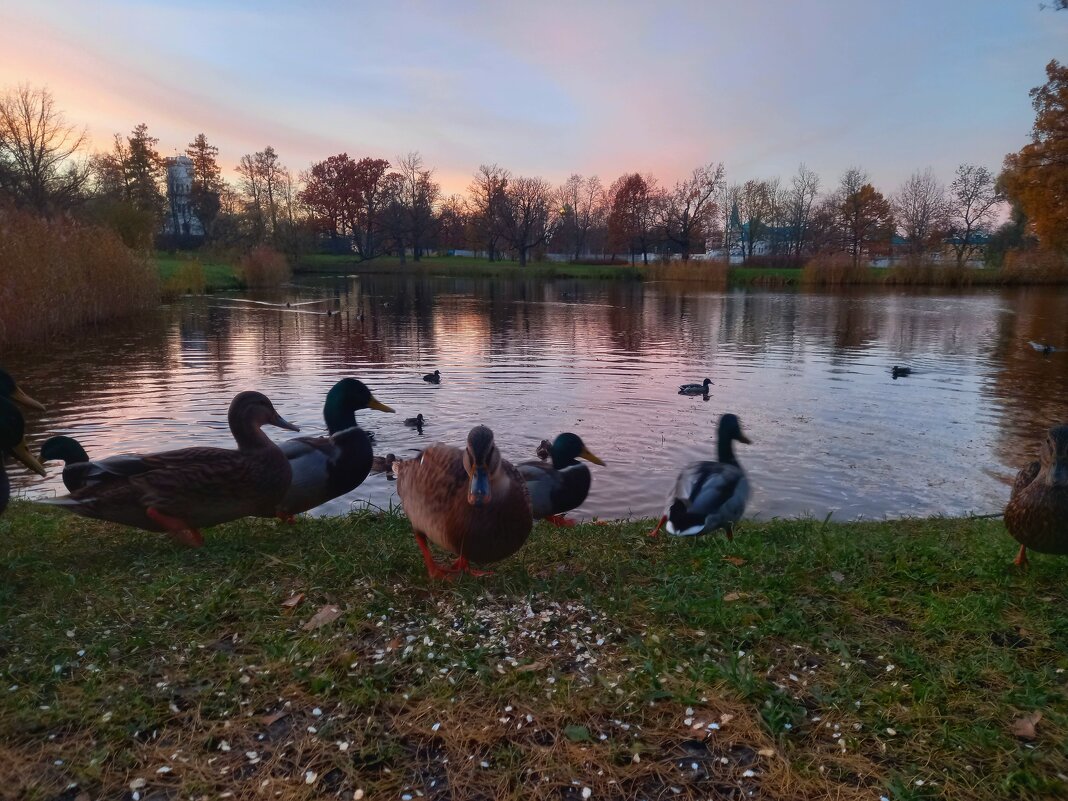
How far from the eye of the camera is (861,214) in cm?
7719

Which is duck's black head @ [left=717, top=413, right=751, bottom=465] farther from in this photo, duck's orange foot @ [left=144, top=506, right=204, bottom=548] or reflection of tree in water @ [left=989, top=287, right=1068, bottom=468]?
reflection of tree in water @ [left=989, top=287, right=1068, bottom=468]

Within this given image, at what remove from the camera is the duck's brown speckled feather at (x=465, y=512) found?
367 cm

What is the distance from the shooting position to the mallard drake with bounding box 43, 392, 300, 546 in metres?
4.30

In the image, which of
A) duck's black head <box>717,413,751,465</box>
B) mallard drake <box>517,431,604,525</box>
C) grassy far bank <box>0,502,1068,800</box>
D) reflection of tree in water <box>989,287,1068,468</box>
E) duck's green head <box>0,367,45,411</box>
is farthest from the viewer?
reflection of tree in water <box>989,287,1068,468</box>

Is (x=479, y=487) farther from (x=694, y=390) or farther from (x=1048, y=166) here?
(x=1048, y=166)

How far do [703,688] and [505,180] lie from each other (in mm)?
95234

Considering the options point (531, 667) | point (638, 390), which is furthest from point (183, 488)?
point (638, 390)

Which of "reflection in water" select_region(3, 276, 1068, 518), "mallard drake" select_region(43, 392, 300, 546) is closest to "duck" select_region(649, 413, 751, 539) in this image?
"reflection in water" select_region(3, 276, 1068, 518)

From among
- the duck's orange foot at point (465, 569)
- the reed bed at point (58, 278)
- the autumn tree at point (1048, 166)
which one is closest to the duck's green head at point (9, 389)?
the duck's orange foot at point (465, 569)

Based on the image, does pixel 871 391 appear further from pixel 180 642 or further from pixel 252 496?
pixel 180 642

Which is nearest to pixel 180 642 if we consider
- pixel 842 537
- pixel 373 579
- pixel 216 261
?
pixel 373 579

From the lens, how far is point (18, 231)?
1698cm

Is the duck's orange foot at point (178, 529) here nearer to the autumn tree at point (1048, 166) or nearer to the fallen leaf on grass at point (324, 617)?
the fallen leaf on grass at point (324, 617)

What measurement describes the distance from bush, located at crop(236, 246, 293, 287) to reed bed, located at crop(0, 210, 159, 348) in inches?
873
